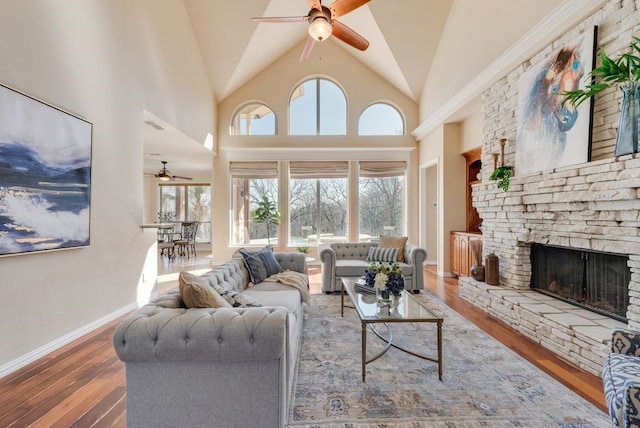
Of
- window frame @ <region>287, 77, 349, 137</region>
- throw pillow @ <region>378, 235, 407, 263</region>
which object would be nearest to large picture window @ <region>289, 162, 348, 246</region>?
window frame @ <region>287, 77, 349, 137</region>

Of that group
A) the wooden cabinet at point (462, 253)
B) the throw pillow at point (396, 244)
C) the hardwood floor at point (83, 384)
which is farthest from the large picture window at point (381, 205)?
the hardwood floor at point (83, 384)

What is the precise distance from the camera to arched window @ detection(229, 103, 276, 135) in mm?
7102

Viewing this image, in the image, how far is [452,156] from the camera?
584cm

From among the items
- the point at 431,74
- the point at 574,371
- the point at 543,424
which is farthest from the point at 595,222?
the point at 431,74

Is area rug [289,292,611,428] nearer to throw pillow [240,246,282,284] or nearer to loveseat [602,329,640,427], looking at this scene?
loveseat [602,329,640,427]

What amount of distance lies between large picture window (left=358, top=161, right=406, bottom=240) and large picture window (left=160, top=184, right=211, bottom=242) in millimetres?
5747

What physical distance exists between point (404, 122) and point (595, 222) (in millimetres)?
5047

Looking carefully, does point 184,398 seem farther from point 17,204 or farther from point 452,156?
point 452,156

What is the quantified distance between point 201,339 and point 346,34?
12.6 ft

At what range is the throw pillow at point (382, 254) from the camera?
4.79 m

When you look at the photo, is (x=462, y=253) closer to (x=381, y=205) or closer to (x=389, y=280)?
(x=381, y=205)

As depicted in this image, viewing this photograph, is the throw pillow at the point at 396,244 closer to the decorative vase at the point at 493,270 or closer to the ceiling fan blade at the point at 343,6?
the decorative vase at the point at 493,270

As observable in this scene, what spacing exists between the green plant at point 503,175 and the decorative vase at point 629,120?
1.43 m

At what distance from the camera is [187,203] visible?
10.4 metres
